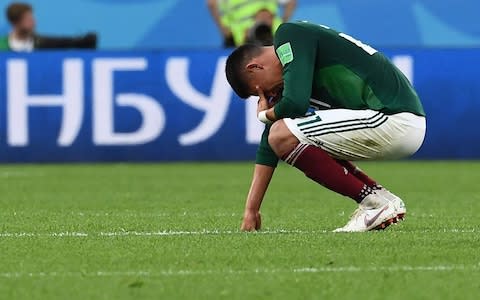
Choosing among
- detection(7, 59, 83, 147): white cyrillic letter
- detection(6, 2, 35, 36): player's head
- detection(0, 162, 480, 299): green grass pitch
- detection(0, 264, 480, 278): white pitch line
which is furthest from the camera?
detection(6, 2, 35, 36): player's head

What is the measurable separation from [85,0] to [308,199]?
383 inches

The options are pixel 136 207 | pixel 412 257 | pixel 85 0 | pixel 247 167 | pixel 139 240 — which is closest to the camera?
pixel 412 257

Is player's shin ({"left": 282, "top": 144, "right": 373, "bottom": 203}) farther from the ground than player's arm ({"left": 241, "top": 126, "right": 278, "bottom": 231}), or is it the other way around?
player's shin ({"left": 282, "top": 144, "right": 373, "bottom": 203})

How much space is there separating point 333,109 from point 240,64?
583 millimetres

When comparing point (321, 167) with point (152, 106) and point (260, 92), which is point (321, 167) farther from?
point (152, 106)

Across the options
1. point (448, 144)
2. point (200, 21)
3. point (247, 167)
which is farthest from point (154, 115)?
point (200, 21)

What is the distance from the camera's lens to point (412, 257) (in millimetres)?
7074

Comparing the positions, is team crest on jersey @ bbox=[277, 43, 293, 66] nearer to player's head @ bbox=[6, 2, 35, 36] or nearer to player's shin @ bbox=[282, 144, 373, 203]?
player's shin @ bbox=[282, 144, 373, 203]

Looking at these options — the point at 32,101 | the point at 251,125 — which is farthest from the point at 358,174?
the point at 32,101

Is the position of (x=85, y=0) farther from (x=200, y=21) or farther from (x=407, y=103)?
(x=407, y=103)

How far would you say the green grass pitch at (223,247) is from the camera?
20.3 feet

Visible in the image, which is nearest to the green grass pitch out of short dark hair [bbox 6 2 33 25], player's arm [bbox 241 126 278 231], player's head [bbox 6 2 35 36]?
player's arm [bbox 241 126 278 231]

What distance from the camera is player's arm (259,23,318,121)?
7.90 meters

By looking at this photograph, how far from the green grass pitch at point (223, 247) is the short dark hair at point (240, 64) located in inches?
32.4
